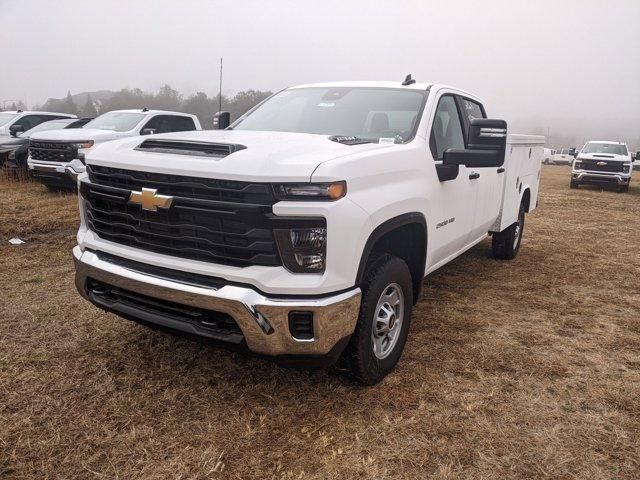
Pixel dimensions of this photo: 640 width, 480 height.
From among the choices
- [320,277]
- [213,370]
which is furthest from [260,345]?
[213,370]

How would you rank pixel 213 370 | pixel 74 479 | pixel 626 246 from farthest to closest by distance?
1. pixel 626 246
2. pixel 213 370
3. pixel 74 479

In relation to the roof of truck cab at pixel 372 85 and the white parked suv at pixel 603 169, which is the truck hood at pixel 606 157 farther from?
the roof of truck cab at pixel 372 85

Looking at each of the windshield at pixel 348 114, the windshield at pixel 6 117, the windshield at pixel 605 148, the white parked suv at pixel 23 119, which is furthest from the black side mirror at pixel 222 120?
the windshield at pixel 605 148

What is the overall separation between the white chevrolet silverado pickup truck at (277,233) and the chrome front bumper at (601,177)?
16.1 meters

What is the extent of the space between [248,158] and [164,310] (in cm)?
96

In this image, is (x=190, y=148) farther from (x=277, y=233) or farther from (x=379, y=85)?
(x=379, y=85)

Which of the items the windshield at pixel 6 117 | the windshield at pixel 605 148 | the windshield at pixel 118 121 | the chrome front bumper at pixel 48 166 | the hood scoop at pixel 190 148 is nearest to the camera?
the hood scoop at pixel 190 148

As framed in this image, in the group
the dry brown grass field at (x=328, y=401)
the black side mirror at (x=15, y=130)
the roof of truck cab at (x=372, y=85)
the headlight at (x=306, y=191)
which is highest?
the roof of truck cab at (x=372, y=85)

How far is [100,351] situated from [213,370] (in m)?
0.85

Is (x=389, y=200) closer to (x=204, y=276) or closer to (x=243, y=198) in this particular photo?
(x=243, y=198)

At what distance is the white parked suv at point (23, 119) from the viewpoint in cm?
1278

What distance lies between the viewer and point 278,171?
2.44 m

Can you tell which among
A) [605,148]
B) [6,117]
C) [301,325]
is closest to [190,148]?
[301,325]

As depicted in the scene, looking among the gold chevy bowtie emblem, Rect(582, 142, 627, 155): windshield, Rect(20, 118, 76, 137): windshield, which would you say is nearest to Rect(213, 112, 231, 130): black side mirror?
the gold chevy bowtie emblem
